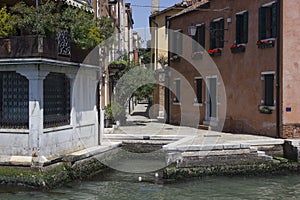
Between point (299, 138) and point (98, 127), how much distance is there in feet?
21.6

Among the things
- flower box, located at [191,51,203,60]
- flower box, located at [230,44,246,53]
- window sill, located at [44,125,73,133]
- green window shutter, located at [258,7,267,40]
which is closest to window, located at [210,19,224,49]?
flower box, located at [191,51,203,60]

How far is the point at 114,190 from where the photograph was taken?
33.8 ft

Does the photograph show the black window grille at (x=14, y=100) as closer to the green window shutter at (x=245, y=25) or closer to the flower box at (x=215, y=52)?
the green window shutter at (x=245, y=25)

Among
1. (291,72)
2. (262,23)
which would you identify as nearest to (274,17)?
(262,23)

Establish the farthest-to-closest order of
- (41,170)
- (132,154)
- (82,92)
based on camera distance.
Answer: (132,154)
(82,92)
(41,170)

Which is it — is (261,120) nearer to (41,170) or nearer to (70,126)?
(70,126)

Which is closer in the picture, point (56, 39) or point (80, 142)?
point (56, 39)

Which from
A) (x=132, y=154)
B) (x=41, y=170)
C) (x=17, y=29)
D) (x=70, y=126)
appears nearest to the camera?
(x=41, y=170)

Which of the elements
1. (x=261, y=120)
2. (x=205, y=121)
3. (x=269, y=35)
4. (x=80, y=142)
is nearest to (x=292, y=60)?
(x=269, y=35)

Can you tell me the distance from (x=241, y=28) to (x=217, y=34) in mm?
1631

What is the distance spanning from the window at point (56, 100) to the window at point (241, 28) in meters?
7.82

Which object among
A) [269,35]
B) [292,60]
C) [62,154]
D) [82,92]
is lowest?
[62,154]

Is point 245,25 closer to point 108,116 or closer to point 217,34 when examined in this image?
point 217,34

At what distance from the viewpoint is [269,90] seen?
15258 millimetres
